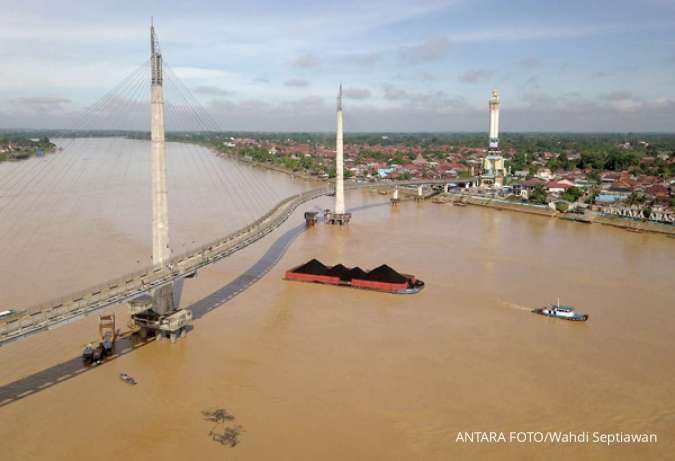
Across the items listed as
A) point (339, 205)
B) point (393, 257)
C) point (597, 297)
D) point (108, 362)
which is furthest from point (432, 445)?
point (339, 205)

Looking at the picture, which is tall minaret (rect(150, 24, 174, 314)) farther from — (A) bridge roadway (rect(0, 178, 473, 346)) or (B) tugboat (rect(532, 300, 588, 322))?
(B) tugboat (rect(532, 300, 588, 322))

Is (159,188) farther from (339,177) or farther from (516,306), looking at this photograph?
(339,177)

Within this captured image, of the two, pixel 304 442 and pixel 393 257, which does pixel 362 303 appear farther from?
pixel 304 442

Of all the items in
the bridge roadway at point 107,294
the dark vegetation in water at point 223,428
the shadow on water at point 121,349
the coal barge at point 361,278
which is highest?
the bridge roadway at point 107,294

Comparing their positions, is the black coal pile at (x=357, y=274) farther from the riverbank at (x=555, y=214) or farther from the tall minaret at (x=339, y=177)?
the riverbank at (x=555, y=214)

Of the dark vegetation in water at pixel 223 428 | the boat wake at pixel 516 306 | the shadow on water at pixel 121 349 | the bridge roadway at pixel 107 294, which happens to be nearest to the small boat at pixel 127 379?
the shadow on water at pixel 121 349

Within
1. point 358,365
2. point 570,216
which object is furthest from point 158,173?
point 570,216
